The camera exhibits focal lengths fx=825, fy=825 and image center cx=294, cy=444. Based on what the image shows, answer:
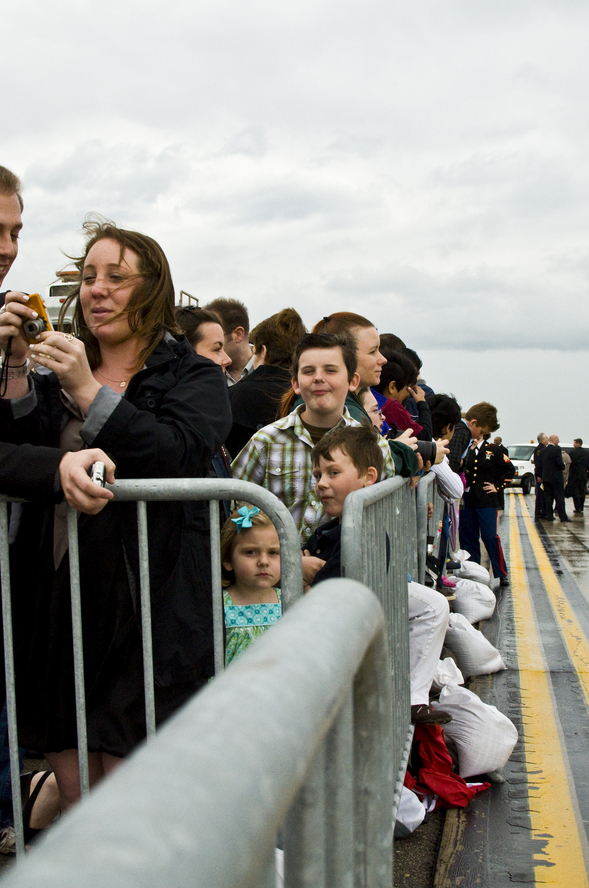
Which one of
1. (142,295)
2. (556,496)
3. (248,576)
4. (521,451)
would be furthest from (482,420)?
(521,451)

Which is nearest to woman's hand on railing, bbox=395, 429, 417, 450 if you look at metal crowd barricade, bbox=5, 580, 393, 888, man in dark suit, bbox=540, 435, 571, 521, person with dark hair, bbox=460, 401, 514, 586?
metal crowd barricade, bbox=5, 580, 393, 888

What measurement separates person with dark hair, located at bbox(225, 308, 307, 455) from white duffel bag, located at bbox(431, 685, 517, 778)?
1.73 meters

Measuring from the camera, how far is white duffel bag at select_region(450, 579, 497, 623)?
6895 mm

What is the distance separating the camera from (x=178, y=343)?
2670 millimetres

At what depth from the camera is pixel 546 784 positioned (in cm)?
373

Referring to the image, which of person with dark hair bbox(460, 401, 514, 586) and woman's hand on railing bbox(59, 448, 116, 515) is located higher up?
woman's hand on railing bbox(59, 448, 116, 515)

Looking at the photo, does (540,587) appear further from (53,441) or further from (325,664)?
(325,664)

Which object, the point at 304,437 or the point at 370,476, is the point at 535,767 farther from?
the point at 304,437

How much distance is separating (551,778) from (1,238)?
3.27 m

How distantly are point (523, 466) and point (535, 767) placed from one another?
37.0 m

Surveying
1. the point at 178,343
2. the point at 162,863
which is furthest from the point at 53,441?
the point at 162,863

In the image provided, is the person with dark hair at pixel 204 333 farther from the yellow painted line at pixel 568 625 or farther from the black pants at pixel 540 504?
the black pants at pixel 540 504

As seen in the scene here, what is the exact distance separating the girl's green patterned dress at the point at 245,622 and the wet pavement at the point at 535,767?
106 centimetres

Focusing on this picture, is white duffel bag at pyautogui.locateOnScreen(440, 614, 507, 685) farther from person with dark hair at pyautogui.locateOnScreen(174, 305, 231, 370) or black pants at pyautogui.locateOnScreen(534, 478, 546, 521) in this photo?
black pants at pyautogui.locateOnScreen(534, 478, 546, 521)
